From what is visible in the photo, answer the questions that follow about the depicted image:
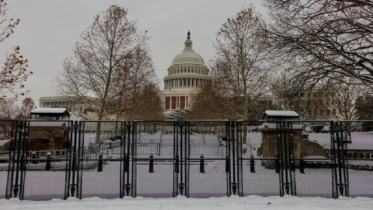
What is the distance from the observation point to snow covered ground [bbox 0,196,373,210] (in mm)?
7871

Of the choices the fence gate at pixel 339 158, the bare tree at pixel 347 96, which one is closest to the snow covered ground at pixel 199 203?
the fence gate at pixel 339 158

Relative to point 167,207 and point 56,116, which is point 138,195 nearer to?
point 167,207

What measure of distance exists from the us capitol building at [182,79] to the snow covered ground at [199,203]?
343ft

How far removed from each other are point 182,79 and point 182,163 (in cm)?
10983

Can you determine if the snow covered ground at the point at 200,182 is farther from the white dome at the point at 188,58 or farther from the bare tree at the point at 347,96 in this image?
the white dome at the point at 188,58

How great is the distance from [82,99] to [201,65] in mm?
100977

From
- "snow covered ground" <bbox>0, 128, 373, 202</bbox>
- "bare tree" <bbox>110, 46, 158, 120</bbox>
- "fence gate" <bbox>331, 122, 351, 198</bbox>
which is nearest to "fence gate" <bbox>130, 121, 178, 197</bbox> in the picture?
"snow covered ground" <bbox>0, 128, 373, 202</bbox>

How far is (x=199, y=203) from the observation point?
8344 mm

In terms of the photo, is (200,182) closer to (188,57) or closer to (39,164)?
(39,164)

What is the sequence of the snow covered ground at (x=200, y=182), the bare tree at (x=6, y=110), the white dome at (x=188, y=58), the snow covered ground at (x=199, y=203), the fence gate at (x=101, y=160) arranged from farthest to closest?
the white dome at (x=188, y=58) < the bare tree at (x=6, y=110) < the snow covered ground at (x=200, y=182) < the fence gate at (x=101, y=160) < the snow covered ground at (x=199, y=203)

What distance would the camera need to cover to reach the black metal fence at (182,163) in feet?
30.7

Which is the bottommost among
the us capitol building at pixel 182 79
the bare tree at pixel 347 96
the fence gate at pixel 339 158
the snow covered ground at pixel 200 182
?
the snow covered ground at pixel 200 182

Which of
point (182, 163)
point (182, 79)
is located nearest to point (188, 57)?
point (182, 79)

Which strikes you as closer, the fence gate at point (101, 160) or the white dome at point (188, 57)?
the fence gate at point (101, 160)
